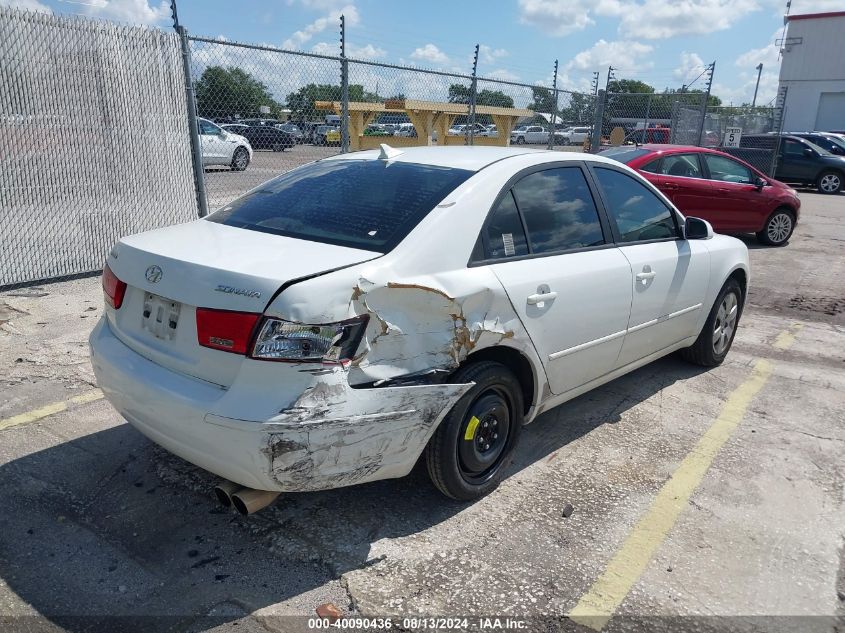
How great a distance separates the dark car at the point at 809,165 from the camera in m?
19.8

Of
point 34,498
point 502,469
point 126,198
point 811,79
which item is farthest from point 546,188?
point 811,79

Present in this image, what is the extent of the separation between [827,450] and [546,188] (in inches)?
92.4

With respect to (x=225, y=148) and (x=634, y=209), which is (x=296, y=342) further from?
(x=225, y=148)

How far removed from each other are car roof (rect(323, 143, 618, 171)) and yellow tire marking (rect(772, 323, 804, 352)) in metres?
3.14

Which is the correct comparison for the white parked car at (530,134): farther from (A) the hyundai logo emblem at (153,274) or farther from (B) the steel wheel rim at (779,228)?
(A) the hyundai logo emblem at (153,274)

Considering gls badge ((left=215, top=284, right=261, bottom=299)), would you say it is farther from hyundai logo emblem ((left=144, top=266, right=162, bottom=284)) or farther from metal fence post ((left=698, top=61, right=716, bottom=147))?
metal fence post ((left=698, top=61, right=716, bottom=147))

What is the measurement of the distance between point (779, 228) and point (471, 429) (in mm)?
10134

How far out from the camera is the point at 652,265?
161 inches

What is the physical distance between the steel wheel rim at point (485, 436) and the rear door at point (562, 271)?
33 cm

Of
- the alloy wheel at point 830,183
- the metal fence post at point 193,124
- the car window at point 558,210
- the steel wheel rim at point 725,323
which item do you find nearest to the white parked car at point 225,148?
the metal fence post at point 193,124

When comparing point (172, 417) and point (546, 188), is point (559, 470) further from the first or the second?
point (172, 417)

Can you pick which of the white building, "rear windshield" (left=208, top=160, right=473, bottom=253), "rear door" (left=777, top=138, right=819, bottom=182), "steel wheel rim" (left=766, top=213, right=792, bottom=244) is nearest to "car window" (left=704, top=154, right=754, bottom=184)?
"steel wheel rim" (left=766, top=213, right=792, bottom=244)

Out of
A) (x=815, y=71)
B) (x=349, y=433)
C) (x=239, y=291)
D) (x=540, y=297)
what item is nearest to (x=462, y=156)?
(x=540, y=297)

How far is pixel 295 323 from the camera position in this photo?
2434 mm
